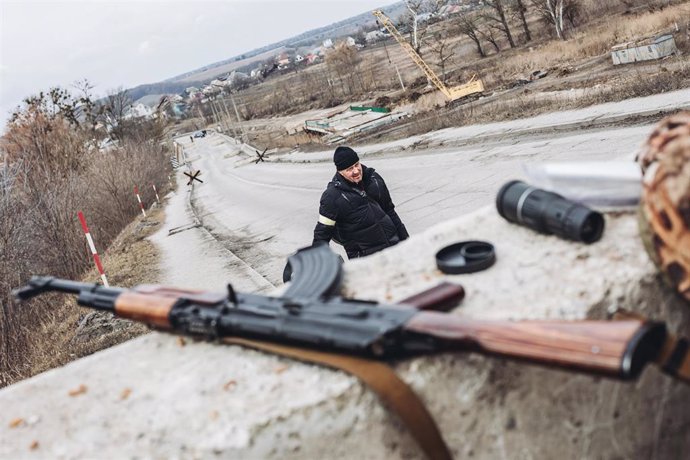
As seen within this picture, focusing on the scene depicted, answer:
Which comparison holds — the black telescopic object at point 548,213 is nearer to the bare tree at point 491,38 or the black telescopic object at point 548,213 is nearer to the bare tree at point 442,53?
the bare tree at point 442,53

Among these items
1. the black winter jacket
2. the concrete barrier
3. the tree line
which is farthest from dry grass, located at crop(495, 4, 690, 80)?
the concrete barrier

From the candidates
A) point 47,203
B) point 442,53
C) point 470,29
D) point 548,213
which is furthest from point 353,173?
point 442,53

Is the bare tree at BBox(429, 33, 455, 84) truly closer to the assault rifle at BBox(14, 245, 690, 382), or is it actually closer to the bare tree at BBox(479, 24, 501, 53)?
the bare tree at BBox(479, 24, 501, 53)

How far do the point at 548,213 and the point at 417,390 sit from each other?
0.95 meters

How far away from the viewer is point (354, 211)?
518 cm

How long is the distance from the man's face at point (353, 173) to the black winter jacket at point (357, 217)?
0.11ft

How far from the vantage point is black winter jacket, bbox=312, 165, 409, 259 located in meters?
5.18

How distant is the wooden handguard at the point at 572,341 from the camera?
1.40 metres

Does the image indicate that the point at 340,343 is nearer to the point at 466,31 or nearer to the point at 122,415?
the point at 122,415

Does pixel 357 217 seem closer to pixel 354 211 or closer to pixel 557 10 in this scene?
pixel 354 211

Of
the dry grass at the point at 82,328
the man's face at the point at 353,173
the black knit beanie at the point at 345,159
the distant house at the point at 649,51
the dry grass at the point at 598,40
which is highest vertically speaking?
the black knit beanie at the point at 345,159

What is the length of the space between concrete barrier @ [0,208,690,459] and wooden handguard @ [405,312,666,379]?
22cm

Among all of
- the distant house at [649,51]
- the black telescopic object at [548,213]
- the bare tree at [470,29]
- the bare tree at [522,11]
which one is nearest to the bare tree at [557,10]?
the bare tree at [522,11]

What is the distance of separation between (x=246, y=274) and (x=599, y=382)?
27.8 feet
